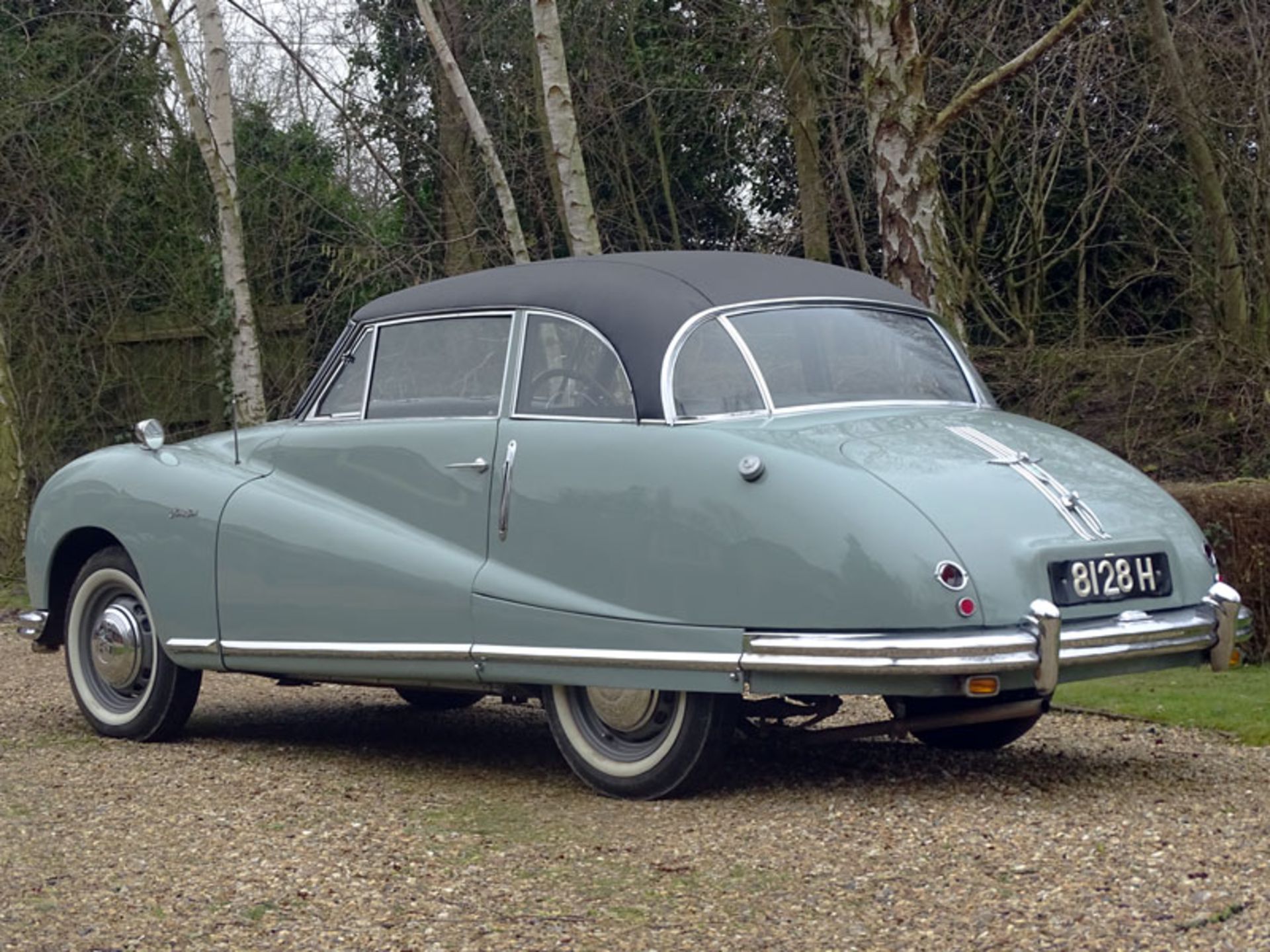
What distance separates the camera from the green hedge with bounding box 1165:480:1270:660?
362 inches

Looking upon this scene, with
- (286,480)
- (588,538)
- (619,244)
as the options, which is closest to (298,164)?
(619,244)

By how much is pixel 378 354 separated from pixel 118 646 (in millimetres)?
1731

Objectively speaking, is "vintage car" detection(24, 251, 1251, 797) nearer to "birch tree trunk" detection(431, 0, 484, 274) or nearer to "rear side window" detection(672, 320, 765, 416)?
"rear side window" detection(672, 320, 765, 416)

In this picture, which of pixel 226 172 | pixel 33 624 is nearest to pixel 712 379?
pixel 33 624

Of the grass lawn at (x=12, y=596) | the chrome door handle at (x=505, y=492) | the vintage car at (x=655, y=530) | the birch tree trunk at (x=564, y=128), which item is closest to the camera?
the vintage car at (x=655, y=530)

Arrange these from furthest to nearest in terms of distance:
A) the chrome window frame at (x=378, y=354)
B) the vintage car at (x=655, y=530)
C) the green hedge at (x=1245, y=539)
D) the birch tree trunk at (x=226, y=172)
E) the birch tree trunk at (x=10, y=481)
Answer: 1. the birch tree trunk at (x=10, y=481)
2. the birch tree trunk at (x=226, y=172)
3. the green hedge at (x=1245, y=539)
4. the chrome window frame at (x=378, y=354)
5. the vintage car at (x=655, y=530)

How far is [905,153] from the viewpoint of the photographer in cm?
1084

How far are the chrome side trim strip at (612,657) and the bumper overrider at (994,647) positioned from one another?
0.35 ft

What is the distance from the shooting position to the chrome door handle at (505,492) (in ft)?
21.2

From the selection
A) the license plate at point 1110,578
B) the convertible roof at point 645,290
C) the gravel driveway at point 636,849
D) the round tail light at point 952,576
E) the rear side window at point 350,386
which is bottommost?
the gravel driveway at point 636,849

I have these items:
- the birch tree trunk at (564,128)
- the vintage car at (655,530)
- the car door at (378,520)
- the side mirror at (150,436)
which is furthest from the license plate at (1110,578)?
the birch tree trunk at (564,128)

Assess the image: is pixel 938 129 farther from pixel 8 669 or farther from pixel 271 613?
pixel 8 669

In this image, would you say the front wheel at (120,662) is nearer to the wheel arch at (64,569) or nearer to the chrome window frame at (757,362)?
the wheel arch at (64,569)

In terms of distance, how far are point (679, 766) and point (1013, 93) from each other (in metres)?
11.5
